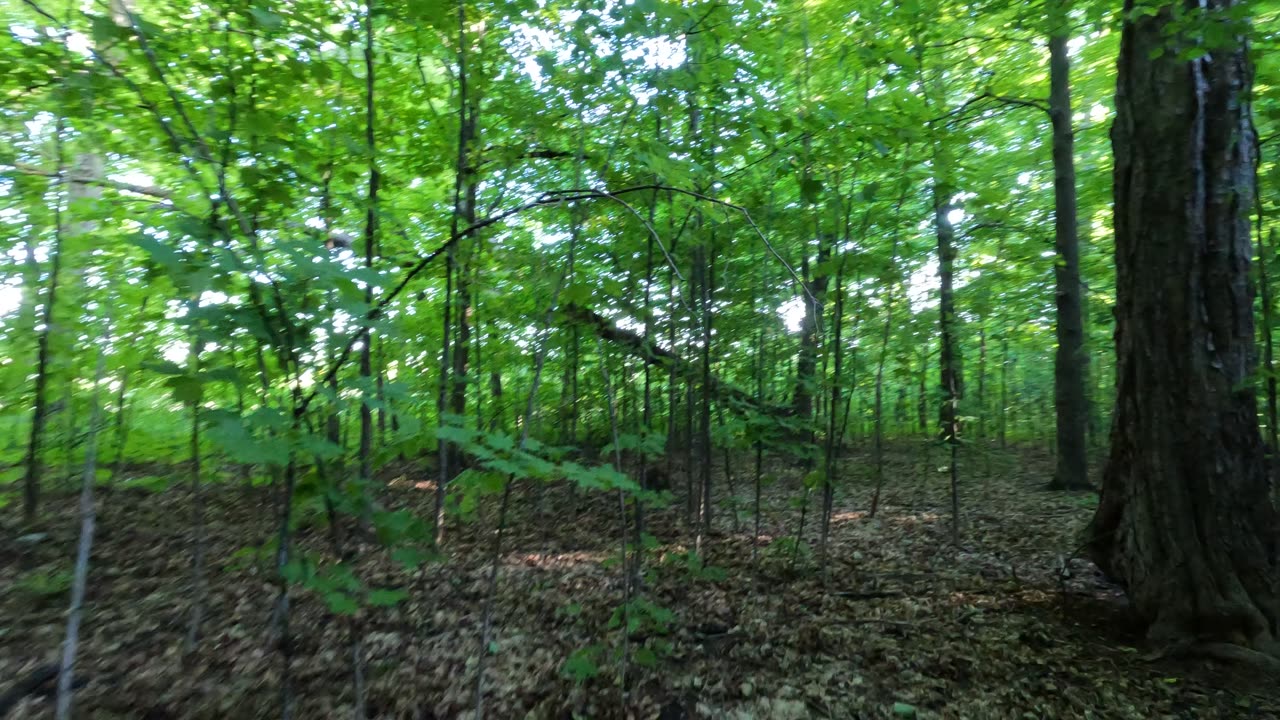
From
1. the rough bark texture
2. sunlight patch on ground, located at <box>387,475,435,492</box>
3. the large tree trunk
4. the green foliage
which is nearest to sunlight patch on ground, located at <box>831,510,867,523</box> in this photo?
the rough bark texture

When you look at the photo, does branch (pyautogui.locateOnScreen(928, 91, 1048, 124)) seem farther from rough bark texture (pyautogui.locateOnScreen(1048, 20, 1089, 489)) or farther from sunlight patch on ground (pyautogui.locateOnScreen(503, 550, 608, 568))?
sunlight patch on ground (pyautogui.locateOnScreen(503, 550, 608, 568))

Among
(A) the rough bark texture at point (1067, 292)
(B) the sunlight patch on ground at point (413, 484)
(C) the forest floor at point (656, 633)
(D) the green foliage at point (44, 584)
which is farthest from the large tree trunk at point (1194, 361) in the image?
(B) the sunlight patch on ground at point (413, 484)

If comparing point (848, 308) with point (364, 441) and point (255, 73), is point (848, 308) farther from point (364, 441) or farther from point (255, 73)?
point (255, 73)

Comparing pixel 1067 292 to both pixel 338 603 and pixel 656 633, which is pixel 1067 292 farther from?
pixel 338 603

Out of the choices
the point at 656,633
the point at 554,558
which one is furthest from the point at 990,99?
the point at 554,558

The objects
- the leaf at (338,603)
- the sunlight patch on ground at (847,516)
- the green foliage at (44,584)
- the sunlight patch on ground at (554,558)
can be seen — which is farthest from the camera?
the sunlight patch on ground at (847,516)

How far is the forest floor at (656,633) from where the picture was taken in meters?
2.81

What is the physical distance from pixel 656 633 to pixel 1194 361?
3.06m

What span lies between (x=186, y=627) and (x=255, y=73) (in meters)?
2.98

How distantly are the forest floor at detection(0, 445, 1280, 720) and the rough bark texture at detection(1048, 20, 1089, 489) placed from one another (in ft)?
5.61

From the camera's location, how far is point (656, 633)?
3.67 metres

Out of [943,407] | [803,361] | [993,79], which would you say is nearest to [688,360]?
[803,361]

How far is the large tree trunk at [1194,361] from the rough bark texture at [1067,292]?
4.06 meters

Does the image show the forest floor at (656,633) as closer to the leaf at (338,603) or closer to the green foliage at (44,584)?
the green foliage at (44,584)
